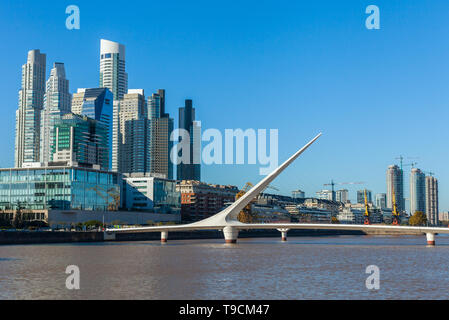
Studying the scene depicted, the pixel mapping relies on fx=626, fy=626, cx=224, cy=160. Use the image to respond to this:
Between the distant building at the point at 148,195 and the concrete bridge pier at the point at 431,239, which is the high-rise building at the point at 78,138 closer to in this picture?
the distant building at the point at 148,195

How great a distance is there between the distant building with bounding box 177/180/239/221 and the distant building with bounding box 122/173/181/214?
18.0 metres

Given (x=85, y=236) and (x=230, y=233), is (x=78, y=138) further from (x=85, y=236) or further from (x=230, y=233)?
(x=230, y=233)

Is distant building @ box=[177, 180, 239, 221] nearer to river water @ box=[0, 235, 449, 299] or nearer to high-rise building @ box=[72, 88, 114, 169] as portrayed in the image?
high-rise building @ box=[72, 88, 114, 169]

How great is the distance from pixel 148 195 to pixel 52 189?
25751mm

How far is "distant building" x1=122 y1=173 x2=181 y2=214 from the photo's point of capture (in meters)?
121

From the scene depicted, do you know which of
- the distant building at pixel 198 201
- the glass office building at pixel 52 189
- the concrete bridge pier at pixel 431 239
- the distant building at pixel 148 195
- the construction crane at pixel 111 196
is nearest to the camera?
the concrete bridge pier at pixel 431 239

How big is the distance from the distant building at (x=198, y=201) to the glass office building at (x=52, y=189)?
133ft

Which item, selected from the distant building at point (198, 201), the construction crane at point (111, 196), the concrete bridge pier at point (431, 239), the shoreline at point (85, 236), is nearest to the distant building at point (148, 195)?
the construction crane at point (111, 196)

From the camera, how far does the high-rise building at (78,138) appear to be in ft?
502

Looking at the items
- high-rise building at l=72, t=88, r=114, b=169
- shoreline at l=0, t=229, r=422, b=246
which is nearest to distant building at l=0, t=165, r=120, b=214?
shoreline at l=0, t=229, r=422, b=246

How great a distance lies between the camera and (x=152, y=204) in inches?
4759

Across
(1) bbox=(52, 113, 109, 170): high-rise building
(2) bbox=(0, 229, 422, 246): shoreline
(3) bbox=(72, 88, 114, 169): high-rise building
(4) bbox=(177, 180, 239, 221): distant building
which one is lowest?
(2) bbox=(0, 229, 422, 246): shoreline
